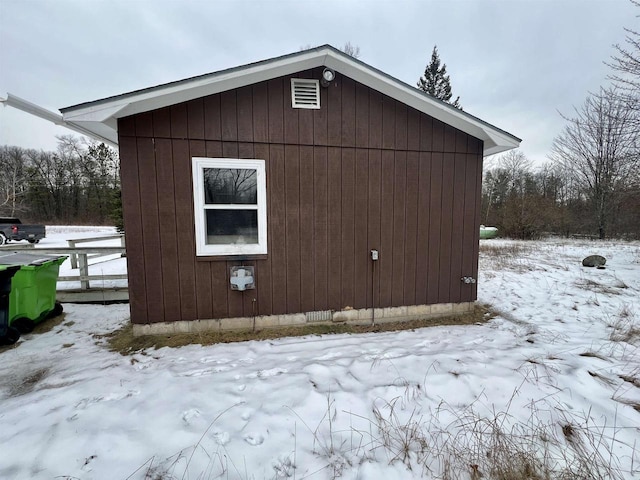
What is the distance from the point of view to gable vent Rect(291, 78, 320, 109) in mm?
3596

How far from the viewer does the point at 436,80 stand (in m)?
22.5

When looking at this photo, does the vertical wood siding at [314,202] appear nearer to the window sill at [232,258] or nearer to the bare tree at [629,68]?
the window sill at [232,258]

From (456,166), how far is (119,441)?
488 centimetres

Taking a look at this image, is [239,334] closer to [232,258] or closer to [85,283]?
[232,258]

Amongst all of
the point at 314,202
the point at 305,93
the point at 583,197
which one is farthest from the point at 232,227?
the point at 583,197

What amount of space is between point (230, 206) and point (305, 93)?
1.83 metres

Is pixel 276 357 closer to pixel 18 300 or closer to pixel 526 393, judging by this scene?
pixel 526 393

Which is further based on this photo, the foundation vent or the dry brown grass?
the foundation vent

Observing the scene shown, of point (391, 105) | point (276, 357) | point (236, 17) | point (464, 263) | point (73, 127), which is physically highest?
point (236, 17)

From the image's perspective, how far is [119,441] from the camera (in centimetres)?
179

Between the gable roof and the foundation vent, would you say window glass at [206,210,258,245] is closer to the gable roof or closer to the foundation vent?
the foundation vent

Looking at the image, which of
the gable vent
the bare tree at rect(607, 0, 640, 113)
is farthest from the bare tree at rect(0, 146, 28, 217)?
the bare tree at rect(607, 0, 640, 113)

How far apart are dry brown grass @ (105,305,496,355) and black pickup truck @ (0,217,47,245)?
16.6 m

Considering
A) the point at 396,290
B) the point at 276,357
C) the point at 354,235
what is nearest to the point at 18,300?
the point at 276,357
